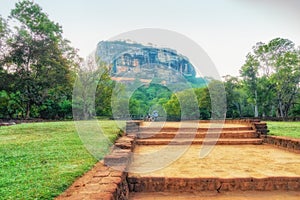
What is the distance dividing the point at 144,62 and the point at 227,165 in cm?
683

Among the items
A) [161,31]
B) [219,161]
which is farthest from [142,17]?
[219,161]

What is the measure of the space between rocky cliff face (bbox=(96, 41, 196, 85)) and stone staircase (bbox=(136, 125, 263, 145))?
1944mm

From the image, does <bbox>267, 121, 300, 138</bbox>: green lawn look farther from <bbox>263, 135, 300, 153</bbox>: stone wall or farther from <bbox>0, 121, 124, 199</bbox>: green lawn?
<bbox>0, 121, 124, 199</bbox>: green lawn

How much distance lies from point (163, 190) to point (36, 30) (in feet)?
42.9

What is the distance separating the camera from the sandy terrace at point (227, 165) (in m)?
3.48

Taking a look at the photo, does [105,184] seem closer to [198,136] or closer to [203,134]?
[198,136]

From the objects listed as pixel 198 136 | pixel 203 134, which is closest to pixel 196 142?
pixel 198 136

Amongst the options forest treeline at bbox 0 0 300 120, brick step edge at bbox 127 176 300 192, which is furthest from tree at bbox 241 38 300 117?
brick step edge at bbox 127 176 300 192

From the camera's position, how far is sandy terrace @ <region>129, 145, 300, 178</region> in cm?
348

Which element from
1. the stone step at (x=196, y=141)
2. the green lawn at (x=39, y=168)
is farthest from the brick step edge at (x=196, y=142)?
the green lawn at (x=39, y=168)

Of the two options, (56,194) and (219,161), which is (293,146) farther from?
(56,194)

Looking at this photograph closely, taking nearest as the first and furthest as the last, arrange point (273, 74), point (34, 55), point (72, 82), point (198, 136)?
point (198, 136), point (34, 55), point (72, 82), point (273, 74)

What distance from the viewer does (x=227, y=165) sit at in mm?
4059

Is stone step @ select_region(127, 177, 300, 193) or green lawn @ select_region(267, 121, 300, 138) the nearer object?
stone step @ select_region(127, 177, 300, 193)
